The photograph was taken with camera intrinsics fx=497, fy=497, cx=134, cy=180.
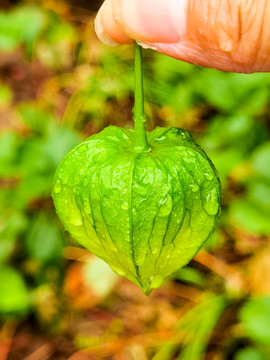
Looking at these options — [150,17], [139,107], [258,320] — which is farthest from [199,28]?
[258,320]

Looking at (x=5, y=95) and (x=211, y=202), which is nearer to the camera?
(x=211, y=202)

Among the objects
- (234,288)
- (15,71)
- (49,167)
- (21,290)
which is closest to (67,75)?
(15,71)

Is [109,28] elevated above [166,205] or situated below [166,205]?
above

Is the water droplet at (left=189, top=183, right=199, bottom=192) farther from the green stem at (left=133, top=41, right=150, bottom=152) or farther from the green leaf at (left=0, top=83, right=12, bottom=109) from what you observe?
the green leaf at (left=0, top=83, right=12, bottom=109)

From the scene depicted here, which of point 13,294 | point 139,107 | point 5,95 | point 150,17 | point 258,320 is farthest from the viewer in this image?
point 5,95

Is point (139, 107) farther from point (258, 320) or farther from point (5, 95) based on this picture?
point (5, 95)

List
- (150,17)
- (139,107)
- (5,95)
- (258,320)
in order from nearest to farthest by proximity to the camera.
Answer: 1. (139,107)
2. (150,17)
3. (258,320)
4. (5,95)

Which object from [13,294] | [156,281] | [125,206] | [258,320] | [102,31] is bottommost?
[13,294]
